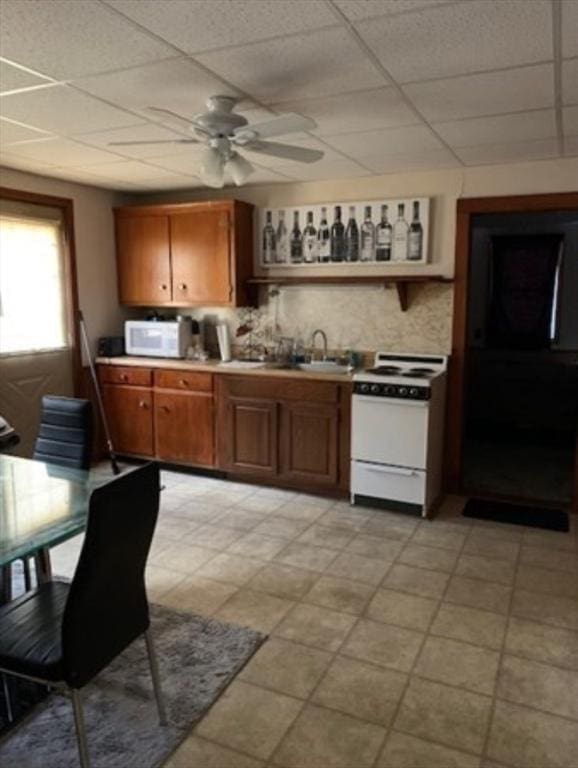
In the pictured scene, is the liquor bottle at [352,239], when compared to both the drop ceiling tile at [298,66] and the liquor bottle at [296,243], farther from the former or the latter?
the drop ceiling tile at [298,66]

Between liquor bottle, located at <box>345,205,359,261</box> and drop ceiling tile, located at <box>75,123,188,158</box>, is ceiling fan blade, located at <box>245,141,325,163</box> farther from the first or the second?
liquor bottle, located at <box>345,205,359,261</box>

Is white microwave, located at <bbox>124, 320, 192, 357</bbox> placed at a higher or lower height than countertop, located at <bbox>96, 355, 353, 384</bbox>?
higher

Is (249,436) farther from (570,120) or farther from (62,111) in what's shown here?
(570,120)

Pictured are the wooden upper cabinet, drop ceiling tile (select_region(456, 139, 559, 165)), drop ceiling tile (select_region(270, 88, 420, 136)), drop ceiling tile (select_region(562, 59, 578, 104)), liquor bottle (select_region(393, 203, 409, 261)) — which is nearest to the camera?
drop ceiling tile (select_region(562, 59, 578, 104))

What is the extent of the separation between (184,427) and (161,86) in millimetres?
2720

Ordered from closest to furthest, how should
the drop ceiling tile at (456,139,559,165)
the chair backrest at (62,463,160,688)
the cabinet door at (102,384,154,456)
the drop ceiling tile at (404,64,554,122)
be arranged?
1. the chair backrest at (62,463,160,688)
2. the drop ceiling tile at (404,64,554,122)
3. the drop ceiling tile at (456,139,559,165)
4. the cabinet door at (102,384,154,456)

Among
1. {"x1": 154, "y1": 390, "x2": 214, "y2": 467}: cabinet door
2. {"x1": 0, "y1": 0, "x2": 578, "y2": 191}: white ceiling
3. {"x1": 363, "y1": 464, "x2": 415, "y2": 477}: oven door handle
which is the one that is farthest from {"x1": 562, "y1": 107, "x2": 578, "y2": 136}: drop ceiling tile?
{"x1": 154, "y1": 390, "x2": 214, "y2": 467}: cabinet door

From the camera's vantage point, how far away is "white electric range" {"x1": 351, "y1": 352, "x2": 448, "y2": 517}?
144 inches

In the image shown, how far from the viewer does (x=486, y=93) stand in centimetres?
245

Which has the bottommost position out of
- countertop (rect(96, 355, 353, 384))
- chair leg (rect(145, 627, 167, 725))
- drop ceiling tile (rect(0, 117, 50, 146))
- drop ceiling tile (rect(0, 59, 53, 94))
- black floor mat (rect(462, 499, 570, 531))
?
black floor mat (rect(462, 499, 570, 531))

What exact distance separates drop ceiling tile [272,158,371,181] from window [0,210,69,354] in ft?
6.02

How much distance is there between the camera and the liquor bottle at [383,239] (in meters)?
4.19

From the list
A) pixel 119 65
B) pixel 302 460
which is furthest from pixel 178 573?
pixel 119 65

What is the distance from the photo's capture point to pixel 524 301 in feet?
19.2
